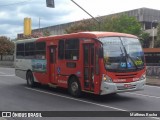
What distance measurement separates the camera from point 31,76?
1995 centimetres

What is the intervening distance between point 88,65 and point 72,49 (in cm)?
155

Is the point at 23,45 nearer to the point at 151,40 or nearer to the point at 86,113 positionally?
the point at 86,113

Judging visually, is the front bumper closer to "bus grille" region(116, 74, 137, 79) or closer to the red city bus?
the red city bus

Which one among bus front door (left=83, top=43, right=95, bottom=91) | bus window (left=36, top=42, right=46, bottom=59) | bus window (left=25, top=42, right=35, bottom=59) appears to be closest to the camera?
bus front door (left=83, top=43, right=95, bottom=91)

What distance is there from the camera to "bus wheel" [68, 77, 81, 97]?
14828 millimetres

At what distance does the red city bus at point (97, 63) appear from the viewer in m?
13.4

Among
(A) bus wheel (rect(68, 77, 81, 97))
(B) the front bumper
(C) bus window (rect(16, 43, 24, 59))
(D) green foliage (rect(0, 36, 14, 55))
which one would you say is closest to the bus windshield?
(B) the front bumper

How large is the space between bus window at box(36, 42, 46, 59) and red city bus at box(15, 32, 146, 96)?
3.12 feet

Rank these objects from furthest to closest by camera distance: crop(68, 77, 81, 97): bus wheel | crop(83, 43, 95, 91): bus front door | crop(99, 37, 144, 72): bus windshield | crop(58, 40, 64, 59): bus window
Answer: crop(58, 40, 64, 59): bus window, crop(68, 77, 81, 97): bus wheel, crop(83, 43, 95, 91): bus front door, crop(99, 37, 144, 72): bus windshield

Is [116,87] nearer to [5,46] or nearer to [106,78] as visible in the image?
[106,78]

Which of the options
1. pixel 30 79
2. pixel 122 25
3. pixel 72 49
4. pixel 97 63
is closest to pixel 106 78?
Answer: pixel 97 63

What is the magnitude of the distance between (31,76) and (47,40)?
9.93 ft

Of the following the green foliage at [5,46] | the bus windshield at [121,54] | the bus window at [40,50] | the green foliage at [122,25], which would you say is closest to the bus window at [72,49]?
the bus windshield at [121,54]

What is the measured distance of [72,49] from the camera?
15.4 m
